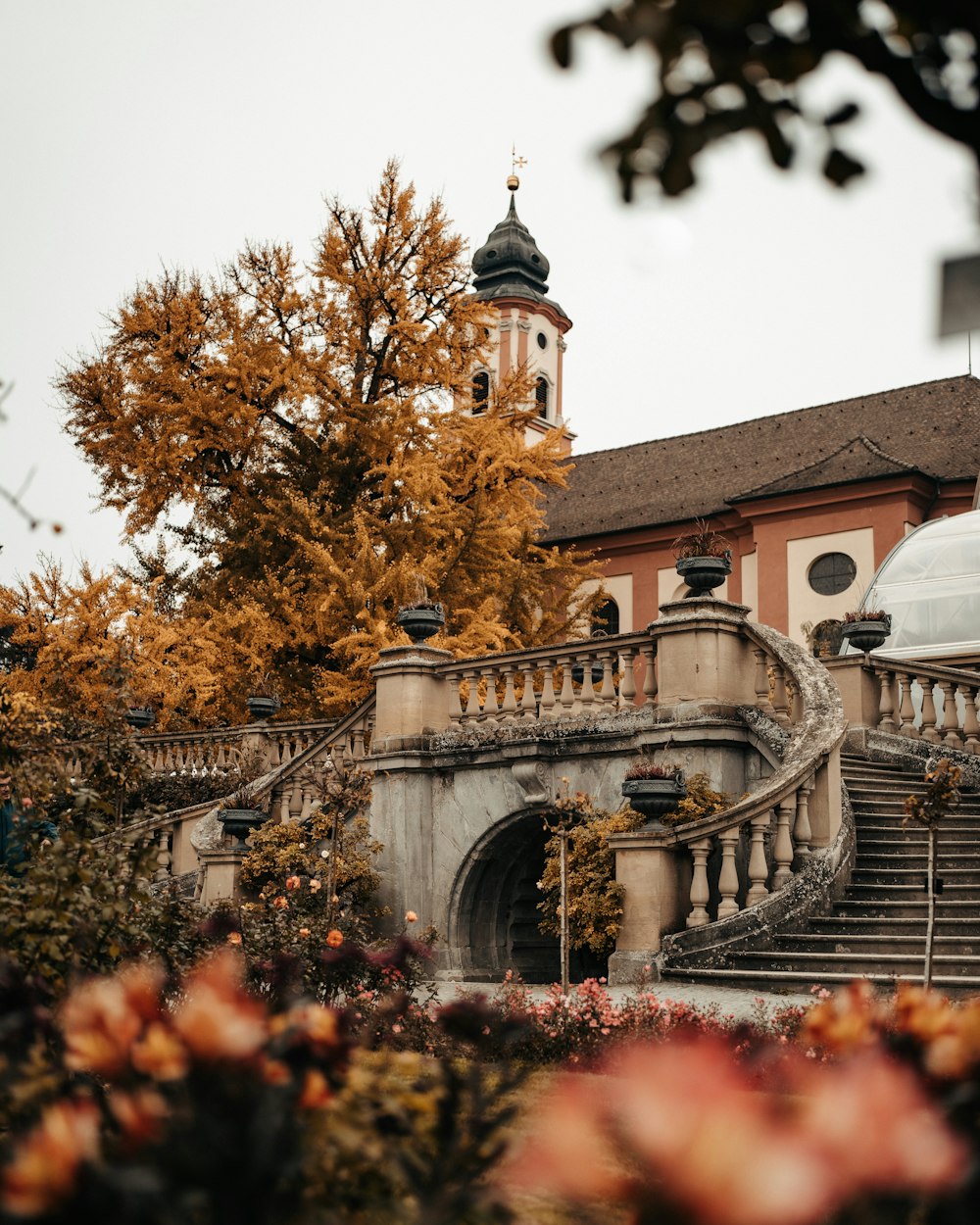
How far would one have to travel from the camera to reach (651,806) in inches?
448

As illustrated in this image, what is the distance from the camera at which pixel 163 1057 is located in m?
2.28

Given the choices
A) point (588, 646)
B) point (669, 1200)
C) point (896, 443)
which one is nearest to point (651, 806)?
point (588, 646)

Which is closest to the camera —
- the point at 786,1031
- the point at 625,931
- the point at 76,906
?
the point at 76,906

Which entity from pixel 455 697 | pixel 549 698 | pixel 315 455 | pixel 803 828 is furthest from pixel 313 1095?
pixel 315 455

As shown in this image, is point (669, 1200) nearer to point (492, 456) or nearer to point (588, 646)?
point (588, 646)

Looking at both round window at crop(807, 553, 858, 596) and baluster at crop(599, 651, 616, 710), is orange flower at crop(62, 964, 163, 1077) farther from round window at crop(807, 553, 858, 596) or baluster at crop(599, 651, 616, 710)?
round window at crop(807, 553, 858, 596)

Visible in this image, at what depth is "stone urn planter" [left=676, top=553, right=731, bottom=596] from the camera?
42.1 ft

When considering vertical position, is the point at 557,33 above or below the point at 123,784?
above

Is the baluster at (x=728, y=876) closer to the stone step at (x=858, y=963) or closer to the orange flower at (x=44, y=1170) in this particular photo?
the stone step at (x=858, y=963)

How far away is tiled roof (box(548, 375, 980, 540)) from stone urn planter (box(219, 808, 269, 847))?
22.3 meters

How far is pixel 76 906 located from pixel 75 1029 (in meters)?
3.58

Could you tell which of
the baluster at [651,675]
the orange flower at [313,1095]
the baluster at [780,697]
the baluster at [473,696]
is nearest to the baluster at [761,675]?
the baluster at [780,697]

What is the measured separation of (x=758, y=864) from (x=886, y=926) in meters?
1.09

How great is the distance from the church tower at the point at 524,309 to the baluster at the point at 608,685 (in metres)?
40.8
